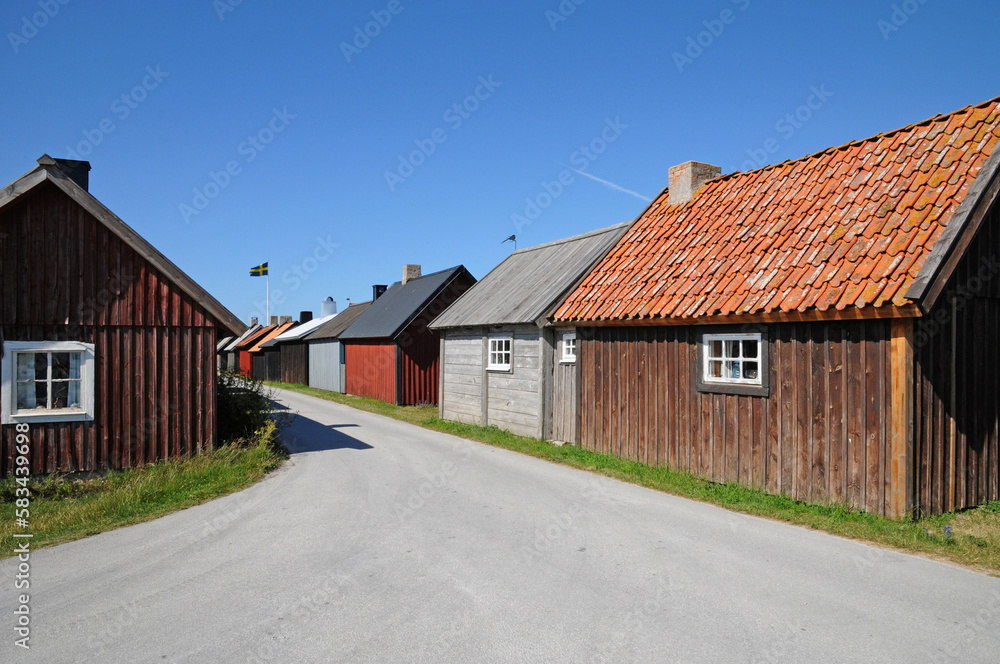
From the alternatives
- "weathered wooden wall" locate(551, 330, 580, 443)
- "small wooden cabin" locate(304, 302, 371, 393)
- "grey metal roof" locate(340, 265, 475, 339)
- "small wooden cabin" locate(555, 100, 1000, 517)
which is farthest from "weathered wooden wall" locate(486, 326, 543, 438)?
"small wooden cabin" locate(304, 302, 371, 393)

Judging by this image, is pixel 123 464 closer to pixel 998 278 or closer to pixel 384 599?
pixel 384 599

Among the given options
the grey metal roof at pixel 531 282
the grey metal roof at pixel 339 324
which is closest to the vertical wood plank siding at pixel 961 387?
the grey metal roof at pixel 531 282

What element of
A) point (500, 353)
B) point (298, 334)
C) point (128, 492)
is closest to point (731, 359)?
point (500, 353)

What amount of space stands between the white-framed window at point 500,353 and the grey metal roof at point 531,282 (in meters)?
0.51

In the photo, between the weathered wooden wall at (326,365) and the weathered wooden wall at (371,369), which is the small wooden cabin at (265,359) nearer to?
the weathered wooden wall at (326,365)

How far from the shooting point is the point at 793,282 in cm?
953

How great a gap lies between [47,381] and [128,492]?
2930 mm

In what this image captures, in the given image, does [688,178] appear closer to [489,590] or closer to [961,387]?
[961,387]

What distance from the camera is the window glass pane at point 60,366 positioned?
11.3m

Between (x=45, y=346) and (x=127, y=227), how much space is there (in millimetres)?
2386

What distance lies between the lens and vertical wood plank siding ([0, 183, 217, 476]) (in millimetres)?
11070

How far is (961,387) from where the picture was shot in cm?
869

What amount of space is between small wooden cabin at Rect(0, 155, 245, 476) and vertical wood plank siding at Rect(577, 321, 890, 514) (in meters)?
7.91

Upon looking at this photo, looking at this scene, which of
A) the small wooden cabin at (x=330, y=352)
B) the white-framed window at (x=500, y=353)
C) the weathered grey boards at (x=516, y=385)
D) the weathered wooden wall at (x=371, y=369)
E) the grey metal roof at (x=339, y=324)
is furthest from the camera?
the grey metal roof at (x=339, y=324)
